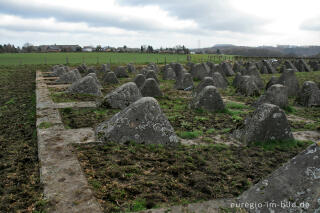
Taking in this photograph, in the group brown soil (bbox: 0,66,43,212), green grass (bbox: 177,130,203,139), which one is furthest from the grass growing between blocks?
brown soil (bbox: 0,66,43,212)

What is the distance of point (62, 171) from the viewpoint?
5.66 metres

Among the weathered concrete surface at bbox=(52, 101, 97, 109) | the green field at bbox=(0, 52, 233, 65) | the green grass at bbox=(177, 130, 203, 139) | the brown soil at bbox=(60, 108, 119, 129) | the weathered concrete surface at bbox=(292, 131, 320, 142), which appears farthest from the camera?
the green field at bbox=(0, 52, 233, 65)

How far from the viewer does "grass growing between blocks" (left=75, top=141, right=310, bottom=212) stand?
485 cm

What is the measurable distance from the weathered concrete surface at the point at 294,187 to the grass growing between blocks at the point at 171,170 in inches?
29.4

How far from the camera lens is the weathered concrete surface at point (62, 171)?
448 centimetres

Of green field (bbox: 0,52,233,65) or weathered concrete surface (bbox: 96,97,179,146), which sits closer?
weathered concrete surface (bbox: 96,97,179,146)

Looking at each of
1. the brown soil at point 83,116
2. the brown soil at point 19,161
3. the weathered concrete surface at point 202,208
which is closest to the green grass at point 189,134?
the brown soil at point 83,116

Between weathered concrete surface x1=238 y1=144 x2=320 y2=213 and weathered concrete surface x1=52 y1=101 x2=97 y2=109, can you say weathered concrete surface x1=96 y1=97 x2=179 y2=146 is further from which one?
weathered concrete surface x1=52 y1=101 x2=97 y2=109

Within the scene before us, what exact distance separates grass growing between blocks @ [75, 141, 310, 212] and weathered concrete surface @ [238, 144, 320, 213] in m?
0.75

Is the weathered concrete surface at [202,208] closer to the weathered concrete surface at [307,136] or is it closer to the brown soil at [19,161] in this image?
the brown soil at [19,161]

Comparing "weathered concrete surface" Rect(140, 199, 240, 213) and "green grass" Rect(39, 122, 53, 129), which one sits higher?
"green grass" Rect(39, 122, 53, 129)

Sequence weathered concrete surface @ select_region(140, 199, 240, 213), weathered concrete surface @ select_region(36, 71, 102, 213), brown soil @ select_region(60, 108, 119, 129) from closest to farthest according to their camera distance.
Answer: weathered concrete surface @ select_region(140, 199, 240, 213) < weathered concrete surface @ select_region(36, 71, 102, 213) < brown soil @ select_region(60, 108, 119, 129)

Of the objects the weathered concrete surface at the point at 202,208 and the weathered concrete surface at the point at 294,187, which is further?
the weathered concrete surface at the point at 202,208

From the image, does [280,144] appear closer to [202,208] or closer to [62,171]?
[202,208]
